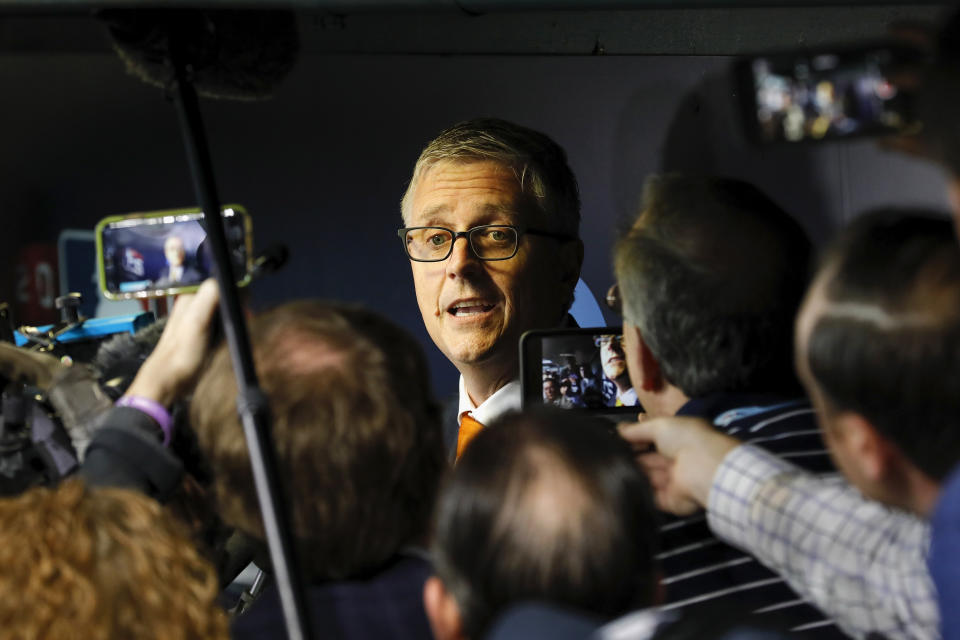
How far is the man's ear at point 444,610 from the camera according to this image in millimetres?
784

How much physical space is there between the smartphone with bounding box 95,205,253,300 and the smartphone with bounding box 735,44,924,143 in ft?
1.86

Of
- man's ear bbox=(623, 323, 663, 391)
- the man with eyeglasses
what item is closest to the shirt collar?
the man with eyeglasses

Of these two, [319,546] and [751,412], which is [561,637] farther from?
[751,412]

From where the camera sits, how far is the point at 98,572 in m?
0.82

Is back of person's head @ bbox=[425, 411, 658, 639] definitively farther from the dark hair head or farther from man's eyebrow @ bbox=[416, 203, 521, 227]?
man's eyebrow @ bbox=[416, 203, 521, 227]

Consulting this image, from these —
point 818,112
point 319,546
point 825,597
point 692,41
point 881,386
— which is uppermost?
point 692,41

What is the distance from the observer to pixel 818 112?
2.63 feet

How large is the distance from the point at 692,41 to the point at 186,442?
2.80ft

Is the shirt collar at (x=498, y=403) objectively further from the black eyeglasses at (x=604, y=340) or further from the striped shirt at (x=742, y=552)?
the striped shirt at (x=742, y=552)

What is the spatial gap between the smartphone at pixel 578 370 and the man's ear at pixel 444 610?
0.42 m

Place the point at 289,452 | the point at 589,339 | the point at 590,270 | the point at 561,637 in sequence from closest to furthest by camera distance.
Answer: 1. the point at 561,637
2. the point at 289,452
3. the point at 589,339
4. the point at 590,270

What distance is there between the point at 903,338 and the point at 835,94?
0.21 m

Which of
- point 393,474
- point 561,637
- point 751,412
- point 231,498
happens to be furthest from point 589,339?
point 561,637

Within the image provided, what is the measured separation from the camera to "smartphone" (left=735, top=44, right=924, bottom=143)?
2.61ft
